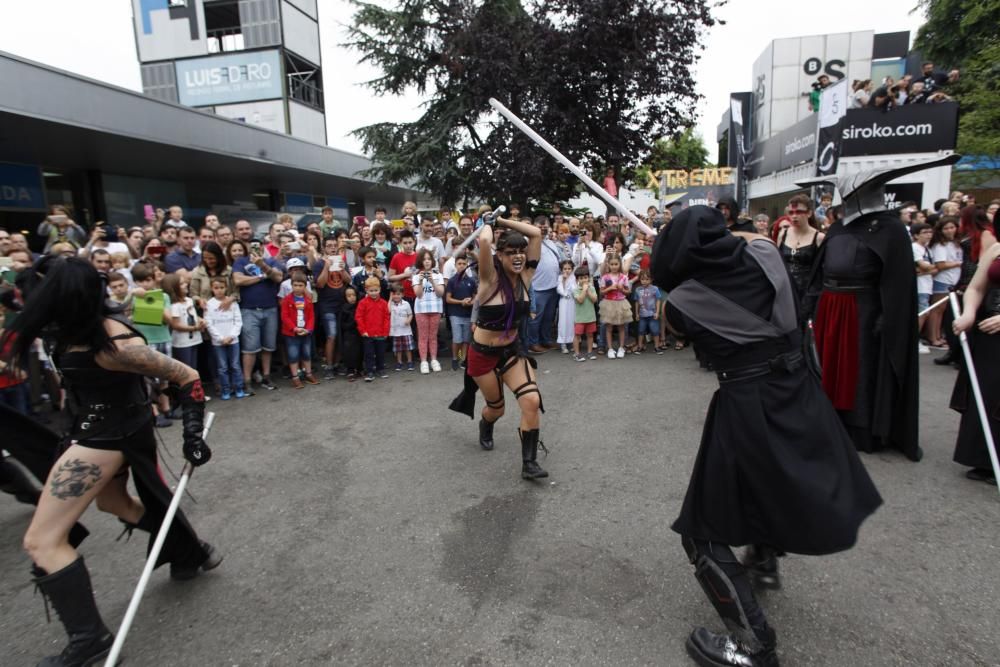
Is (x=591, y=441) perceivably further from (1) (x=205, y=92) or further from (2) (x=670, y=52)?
(1) (x=205, y=92)

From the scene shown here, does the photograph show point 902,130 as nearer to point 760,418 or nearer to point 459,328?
point 459,328

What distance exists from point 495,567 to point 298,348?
5.01m

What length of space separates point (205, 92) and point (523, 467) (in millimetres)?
28788

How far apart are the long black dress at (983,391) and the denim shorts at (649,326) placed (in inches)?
179

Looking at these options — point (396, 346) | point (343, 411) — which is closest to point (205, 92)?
point (396, 346)

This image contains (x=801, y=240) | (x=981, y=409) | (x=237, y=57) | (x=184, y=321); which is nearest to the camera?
(x=981, y=409)

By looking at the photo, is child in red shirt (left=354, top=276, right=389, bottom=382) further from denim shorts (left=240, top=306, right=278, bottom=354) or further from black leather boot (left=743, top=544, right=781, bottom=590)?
black leather boot (left=743, top=544, right=781, bottom=590)

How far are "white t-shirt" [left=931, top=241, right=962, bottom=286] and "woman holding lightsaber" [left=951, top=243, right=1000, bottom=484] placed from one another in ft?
17.5

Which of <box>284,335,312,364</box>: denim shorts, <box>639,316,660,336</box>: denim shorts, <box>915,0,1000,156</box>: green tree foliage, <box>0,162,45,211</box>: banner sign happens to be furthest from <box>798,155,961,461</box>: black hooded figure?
<box>915,0,1000,156</box>: green tree foliage

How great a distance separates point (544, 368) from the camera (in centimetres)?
775

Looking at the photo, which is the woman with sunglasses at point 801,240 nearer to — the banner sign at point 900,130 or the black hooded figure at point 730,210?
the black hooded figure at point 730,210

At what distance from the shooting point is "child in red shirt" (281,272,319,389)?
7.17 meters

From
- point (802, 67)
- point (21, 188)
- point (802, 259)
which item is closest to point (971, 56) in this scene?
point (802, 67)

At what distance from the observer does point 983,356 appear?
413 centimetres
